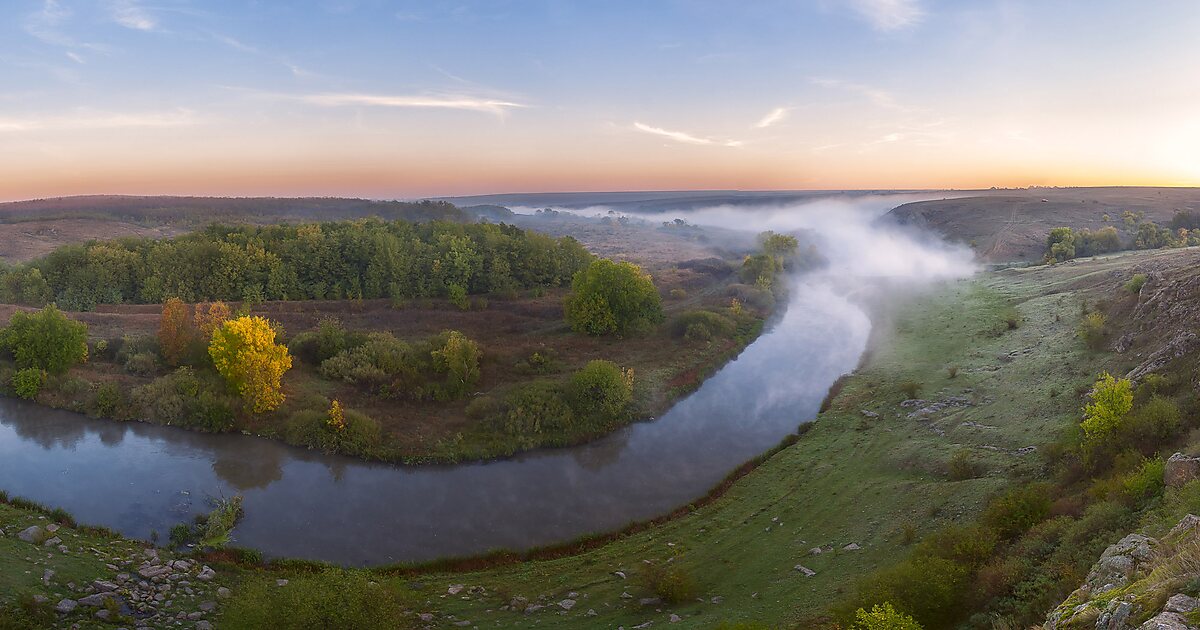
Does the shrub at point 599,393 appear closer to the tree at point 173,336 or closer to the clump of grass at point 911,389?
the clump of grass at point 911,389

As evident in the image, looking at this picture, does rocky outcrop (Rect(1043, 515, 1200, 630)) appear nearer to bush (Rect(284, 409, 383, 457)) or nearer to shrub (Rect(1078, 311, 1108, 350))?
shrub (Rect(1078, 311, 1108, 350))

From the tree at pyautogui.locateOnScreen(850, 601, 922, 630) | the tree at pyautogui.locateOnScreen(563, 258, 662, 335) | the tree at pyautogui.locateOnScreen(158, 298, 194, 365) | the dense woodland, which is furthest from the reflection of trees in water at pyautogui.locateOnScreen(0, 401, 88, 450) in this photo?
the tree at pyautogui.locateOnScreen(850, 601, 922, 630)

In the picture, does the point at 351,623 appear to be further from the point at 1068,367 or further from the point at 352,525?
the point at 1068,367

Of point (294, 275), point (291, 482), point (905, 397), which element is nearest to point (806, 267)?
point (905, 397)

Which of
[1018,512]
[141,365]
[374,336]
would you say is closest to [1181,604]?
[1018,512]

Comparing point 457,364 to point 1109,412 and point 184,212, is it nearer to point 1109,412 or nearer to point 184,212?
point 1109,412
